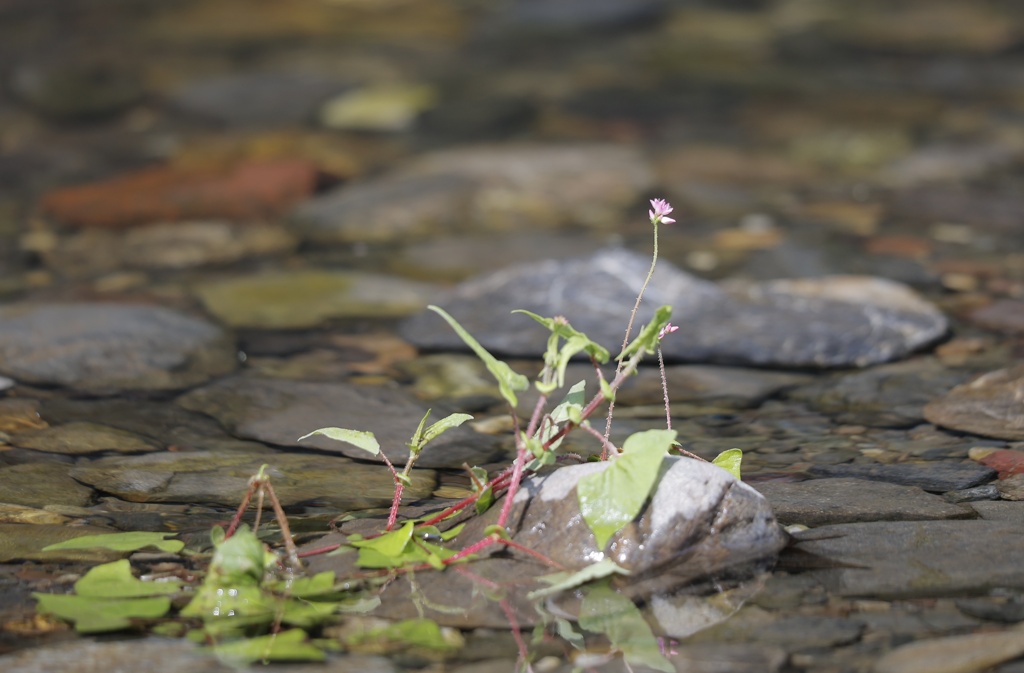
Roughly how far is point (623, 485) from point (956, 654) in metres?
0.54

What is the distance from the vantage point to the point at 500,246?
4.62 metres

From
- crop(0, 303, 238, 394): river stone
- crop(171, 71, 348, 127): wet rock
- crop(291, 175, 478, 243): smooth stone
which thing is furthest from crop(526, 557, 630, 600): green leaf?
crop(171, 71, 348, 127): wet rock

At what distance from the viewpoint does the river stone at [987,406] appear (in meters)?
2.71

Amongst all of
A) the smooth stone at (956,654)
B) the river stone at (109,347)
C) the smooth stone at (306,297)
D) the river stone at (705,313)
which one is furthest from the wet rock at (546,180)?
the smooth stone at (956,654)

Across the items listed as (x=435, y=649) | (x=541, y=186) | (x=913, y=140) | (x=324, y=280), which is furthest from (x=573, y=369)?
(x=913, y=140)

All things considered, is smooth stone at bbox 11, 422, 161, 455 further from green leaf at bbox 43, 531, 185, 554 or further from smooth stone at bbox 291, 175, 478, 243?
smooth stone at bbox 291, 175, 478, 243

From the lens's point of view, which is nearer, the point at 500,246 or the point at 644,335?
the point at 644,335

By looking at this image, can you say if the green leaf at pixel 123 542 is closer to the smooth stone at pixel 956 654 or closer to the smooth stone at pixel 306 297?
the smooth stone at pixel 956 654

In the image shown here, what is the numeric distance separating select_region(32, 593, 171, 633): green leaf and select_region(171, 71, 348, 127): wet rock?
4.99 metres

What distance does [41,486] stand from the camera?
95.6 inches

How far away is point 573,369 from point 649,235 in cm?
175

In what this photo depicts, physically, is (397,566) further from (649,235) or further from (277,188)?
(277,188)

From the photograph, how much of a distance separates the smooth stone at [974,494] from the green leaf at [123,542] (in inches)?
56.8

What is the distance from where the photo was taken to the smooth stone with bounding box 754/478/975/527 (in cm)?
220
